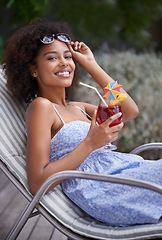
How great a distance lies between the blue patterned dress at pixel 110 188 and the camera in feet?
5.69

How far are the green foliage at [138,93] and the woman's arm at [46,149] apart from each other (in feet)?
8.31

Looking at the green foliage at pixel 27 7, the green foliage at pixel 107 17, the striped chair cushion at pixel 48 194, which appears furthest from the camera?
the green foliage at pixel 107 17

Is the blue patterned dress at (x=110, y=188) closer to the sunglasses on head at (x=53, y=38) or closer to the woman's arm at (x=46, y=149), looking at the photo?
the woman's arm at (x=46, y=149)

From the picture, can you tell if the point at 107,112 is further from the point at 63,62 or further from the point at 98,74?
the point at 98,74

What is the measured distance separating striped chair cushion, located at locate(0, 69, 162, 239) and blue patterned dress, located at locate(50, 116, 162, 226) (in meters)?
0.05

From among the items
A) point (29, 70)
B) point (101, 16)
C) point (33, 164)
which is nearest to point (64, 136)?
point (33, 164)

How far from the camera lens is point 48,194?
1921 mm

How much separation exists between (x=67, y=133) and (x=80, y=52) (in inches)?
25.2

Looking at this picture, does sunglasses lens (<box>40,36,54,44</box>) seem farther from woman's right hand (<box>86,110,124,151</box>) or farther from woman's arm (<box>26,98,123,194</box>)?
woman's right hand (<box>86,110,124,151</box>)

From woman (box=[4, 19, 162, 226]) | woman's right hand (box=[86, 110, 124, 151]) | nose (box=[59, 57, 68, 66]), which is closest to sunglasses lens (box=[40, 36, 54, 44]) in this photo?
woman (box=[4, 19, 162, 226])

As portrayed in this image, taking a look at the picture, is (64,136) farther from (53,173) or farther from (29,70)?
(29,70)

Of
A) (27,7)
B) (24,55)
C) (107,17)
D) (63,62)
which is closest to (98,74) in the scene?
(63,62)

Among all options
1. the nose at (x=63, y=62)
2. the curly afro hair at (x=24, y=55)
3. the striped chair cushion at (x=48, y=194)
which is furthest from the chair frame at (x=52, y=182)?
the nose at (x=63, y=62)

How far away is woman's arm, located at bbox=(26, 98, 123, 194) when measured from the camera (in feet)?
5.85
